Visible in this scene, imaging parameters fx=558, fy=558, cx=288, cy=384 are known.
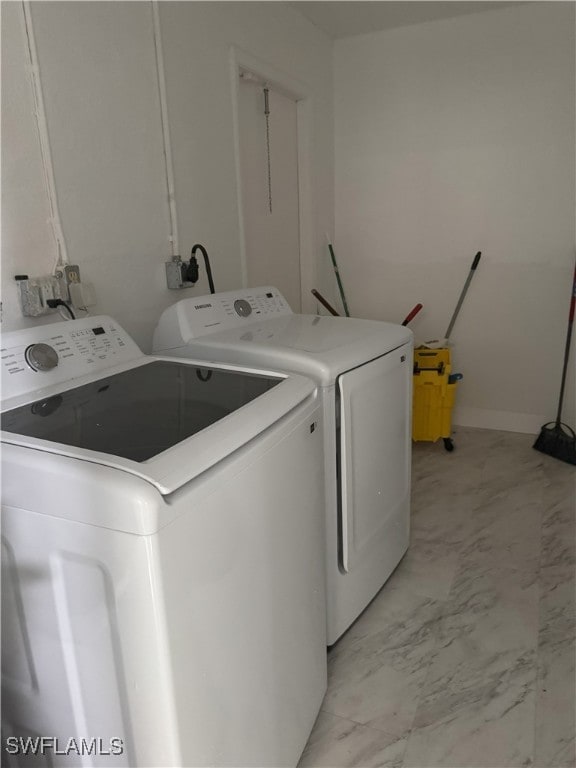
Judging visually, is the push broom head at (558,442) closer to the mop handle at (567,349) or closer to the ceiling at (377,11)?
the mop handle at (567,349)

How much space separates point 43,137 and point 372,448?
52.1 inches

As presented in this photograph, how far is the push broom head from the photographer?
3062mm

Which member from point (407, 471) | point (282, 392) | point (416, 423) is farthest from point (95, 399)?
point (416, 423)

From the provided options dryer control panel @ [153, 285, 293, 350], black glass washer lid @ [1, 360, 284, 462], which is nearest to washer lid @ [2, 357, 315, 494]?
black glass washer lid @ [1, 360, 284, 462]

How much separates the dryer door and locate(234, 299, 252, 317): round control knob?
564mm

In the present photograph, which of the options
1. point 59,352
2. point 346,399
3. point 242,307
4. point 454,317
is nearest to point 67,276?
point 59,352

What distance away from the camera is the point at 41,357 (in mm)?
1339

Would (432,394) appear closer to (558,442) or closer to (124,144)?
(558,442)

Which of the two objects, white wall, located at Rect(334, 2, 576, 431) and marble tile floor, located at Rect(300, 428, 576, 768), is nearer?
marble tile floor, located at Rect(300, 428, 576, 768)

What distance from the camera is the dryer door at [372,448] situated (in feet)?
5.36

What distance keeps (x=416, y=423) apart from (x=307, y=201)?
1431mm

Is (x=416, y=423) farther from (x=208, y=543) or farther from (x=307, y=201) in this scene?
(x=208, y=543)

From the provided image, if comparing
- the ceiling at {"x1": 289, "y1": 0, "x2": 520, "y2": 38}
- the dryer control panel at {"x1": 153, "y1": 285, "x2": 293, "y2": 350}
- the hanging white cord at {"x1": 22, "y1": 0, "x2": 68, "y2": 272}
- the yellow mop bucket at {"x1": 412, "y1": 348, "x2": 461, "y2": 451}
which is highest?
the ceiling at {"x1": 289, "y1": 0, "x2": 520, "y2": 38}

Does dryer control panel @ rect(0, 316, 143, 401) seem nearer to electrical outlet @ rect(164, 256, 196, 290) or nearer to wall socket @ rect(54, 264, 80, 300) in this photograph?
wall socket @ rect(54, 264, 80, 300)
